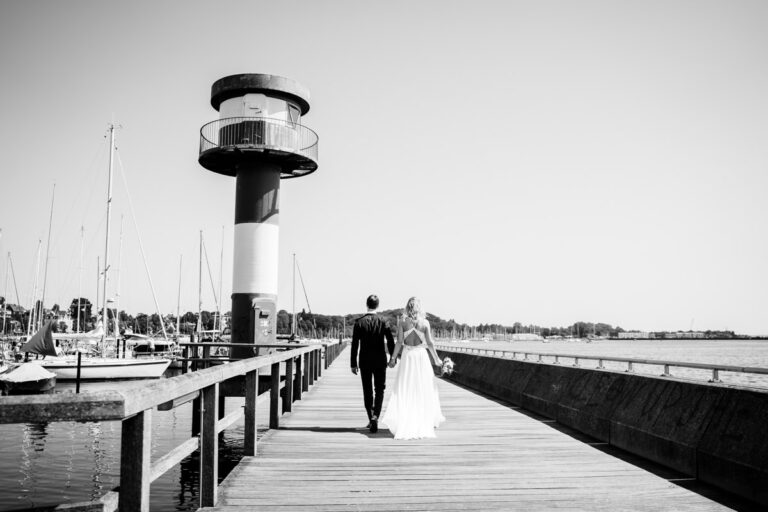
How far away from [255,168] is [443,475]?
15.3 meters

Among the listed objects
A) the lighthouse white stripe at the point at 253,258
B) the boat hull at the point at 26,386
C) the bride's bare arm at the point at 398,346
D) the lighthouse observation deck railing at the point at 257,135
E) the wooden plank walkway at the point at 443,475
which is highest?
the lighthouse observation deck railing at the point at 257,135

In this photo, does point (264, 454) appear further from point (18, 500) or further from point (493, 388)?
point (493, 388)

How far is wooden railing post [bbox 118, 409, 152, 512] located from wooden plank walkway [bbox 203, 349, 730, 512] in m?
1.96

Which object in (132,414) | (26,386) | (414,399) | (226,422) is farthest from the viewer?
(26,386)

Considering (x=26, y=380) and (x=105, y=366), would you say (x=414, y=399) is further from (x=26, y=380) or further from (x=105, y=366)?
(x=105, y=366)

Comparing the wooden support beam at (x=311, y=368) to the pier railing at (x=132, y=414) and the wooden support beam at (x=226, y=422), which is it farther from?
the pier railing at (x=132, y=414)

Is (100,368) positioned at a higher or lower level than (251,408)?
lower

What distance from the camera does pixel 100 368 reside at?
34688 millimetres

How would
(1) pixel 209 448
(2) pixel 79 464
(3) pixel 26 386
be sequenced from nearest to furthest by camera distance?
(1) pixel 209 448
(2) pixel 79 464
(3) pixel 26 386

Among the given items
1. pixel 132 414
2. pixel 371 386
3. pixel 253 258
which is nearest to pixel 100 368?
pixel 253 258

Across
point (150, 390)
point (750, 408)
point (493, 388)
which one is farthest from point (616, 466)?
point (493, 388)

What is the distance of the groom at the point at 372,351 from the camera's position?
345 inches

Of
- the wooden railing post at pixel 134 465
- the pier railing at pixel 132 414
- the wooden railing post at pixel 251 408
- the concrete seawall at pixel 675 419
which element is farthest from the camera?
the wooden railing post at pixel 251 408

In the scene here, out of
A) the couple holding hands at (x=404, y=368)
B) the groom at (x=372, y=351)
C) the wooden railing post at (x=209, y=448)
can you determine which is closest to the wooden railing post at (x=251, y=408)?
the wooden railing post at (x=209, y=448)
